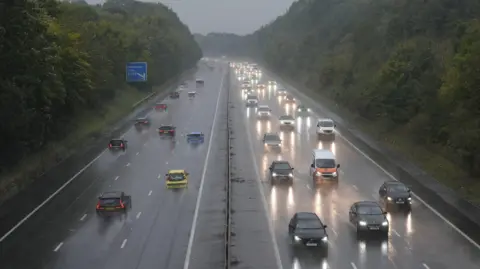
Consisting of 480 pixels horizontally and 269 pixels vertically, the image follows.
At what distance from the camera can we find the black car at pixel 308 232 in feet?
111

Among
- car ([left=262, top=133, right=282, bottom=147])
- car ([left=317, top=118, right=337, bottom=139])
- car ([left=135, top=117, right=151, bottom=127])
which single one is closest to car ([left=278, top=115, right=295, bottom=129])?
car ([left=317, top=118, right=337, bottom=139])

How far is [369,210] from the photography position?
37.5 metres

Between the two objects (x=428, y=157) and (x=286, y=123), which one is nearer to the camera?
(x=428, y=157)

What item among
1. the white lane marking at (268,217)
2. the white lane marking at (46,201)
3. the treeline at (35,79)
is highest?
the treeline at (35,79)

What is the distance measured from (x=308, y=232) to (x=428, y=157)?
29.3 metres

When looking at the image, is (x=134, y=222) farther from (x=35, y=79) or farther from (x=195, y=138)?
(x=195, y=138)

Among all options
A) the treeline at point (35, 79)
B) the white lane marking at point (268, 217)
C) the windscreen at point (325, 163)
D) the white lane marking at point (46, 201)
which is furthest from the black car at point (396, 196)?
the treeline at point (35, 79)

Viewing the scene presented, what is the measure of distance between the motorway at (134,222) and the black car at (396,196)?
1014 centimetres

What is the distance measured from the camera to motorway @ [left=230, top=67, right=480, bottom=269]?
32.2m

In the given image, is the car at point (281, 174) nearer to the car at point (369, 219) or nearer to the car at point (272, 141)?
the car at point (369, 219)

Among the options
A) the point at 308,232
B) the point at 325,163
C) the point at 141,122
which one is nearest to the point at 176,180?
the point at 325,163

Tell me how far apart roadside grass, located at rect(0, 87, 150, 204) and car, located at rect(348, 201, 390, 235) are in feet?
75.6

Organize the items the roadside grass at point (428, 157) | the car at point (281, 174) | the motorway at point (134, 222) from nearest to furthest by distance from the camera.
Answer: the motorway at point (134, 222) → the roadside grass at point (428, 157) → the car at point (281, 174)

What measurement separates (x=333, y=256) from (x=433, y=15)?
3117 inches
